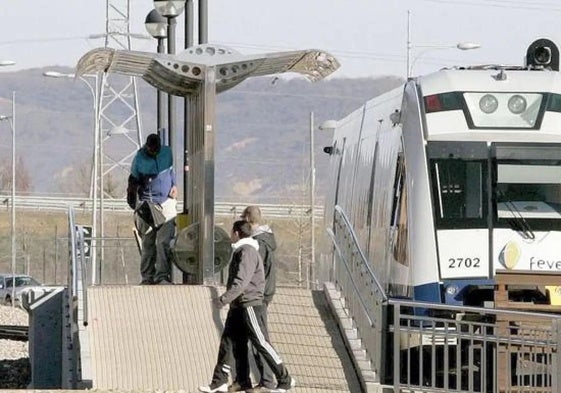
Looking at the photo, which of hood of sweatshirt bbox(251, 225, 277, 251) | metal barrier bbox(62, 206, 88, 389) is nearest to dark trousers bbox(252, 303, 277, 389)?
hood of sweatshirt bbox(251, 225, 277, 251)

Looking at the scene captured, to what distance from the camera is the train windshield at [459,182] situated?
18469mm

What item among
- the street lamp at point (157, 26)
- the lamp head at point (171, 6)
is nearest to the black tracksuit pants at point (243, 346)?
the lamp head at point (171, 6)

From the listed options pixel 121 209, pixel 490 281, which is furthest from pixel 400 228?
pixel 121 209

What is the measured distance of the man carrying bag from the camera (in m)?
21.5

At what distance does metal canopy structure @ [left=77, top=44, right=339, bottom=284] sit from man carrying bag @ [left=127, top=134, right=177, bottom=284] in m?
0.39

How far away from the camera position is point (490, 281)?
1816cm

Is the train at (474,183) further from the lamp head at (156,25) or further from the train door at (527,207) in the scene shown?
the lamp head at (156,25)

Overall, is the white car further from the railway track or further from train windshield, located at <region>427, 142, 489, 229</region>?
train windshield, located at <region>427, 142, 489, 229</region>

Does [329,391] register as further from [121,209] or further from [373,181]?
[121,209]

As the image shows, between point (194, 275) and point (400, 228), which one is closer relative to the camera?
point (400, 228)

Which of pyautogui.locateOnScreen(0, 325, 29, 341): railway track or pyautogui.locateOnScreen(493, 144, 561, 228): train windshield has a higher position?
pyautogui.locateOnScreen(493, 144, 561, 228): train windshield

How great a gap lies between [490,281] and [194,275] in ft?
15.0

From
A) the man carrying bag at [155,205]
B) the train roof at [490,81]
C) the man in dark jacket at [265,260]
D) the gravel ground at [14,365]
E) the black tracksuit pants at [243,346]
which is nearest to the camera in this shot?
the black tracksuit pants at [243,346]

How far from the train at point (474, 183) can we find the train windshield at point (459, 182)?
10mm
